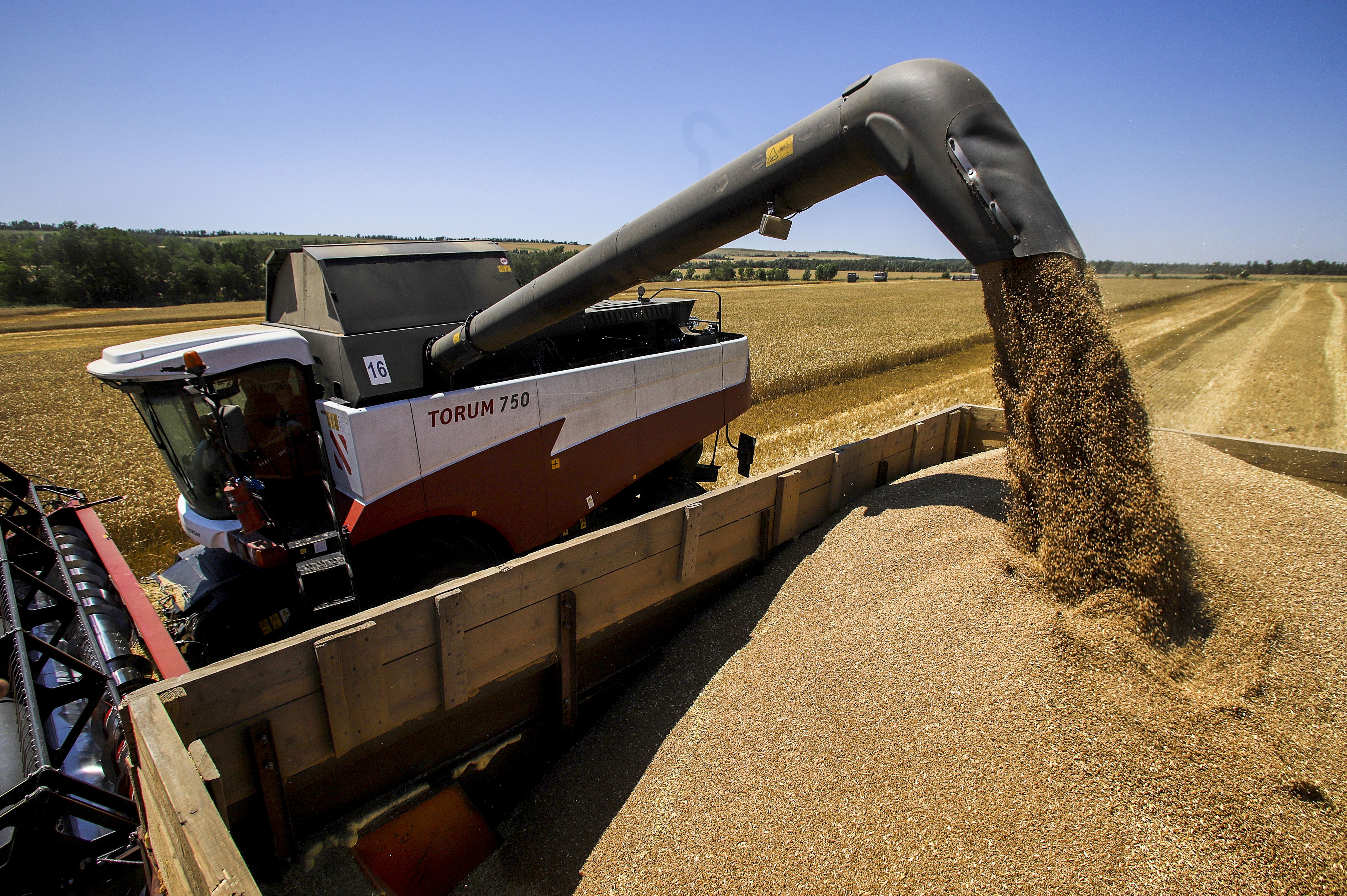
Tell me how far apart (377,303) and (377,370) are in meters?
0.50

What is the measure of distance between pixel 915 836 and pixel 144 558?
7.09 m

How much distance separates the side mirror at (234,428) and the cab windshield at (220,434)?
0.16 feet

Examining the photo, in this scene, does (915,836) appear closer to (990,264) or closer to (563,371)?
(990,264)

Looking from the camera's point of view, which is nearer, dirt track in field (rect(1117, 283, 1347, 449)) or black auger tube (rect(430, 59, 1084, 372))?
black auger tube (rect(430, 59, 1084, 372))

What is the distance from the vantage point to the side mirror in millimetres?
3127

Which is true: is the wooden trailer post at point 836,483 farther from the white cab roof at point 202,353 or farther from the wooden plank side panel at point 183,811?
the wooden plank side panel at point 183,811

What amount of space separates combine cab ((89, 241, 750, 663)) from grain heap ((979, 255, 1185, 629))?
8.99ft

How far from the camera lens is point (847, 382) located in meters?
14.0

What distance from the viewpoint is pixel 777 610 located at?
11.5 feet

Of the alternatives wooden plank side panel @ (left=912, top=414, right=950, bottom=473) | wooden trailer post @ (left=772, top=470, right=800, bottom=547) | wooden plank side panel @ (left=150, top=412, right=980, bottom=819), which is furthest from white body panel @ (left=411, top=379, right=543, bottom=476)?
wooden plank side panel @ (left=912, top=414, right=950, bottom=473)

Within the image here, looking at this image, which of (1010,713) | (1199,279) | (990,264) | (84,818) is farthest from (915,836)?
(1199,279)

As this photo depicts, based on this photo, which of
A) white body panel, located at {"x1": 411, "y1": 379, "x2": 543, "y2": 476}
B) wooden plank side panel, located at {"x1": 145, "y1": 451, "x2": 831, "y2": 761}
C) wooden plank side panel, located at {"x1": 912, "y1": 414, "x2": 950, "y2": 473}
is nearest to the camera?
wooden plank side panel, located at {"x1": 145, "y1": 451, "x2": 831, "y2": 761}

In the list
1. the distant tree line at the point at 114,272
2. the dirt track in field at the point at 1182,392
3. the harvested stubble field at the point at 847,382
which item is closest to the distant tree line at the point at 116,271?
the distant tree line at the point at 114,272

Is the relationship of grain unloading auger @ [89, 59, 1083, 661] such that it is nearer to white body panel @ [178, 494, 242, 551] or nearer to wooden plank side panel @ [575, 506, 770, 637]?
white body panel @ [178, 494, 242, 551]
